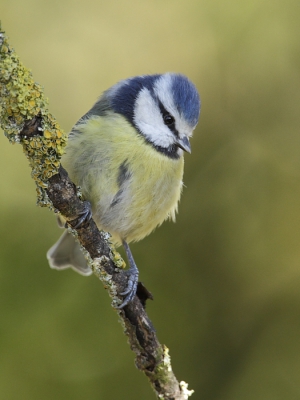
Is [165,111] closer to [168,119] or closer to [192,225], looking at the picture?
[168,119]

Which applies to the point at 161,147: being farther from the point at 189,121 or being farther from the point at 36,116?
the point at 36,116

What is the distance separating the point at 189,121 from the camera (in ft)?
5.95

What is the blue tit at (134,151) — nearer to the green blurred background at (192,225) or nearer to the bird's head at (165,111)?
the bird's head at (165,111)

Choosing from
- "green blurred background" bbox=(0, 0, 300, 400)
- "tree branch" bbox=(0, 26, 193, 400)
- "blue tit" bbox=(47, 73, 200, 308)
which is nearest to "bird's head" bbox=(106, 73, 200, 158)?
"blue tit" bbox=(47, 73, 200, 308)

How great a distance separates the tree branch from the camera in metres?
1.05

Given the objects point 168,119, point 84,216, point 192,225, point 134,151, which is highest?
point 168,119

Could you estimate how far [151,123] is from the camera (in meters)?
1.81

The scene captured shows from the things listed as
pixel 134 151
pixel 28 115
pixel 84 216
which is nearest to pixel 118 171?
pixel 134 151

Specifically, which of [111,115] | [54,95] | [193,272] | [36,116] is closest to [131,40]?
[54,95]

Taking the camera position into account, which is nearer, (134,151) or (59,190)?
(59,190)

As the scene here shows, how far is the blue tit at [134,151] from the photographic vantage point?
171cm

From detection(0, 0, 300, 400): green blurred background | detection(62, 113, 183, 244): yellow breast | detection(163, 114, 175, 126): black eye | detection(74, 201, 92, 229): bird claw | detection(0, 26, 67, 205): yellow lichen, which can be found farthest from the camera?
detection(0, 0, 300, 400): green blurred background

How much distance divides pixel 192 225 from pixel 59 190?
1.23 metres

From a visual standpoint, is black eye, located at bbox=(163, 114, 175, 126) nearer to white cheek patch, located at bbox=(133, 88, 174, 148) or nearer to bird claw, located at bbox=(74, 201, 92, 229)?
white cheek patch, located at bbox=(133, 88, 174, 148)
